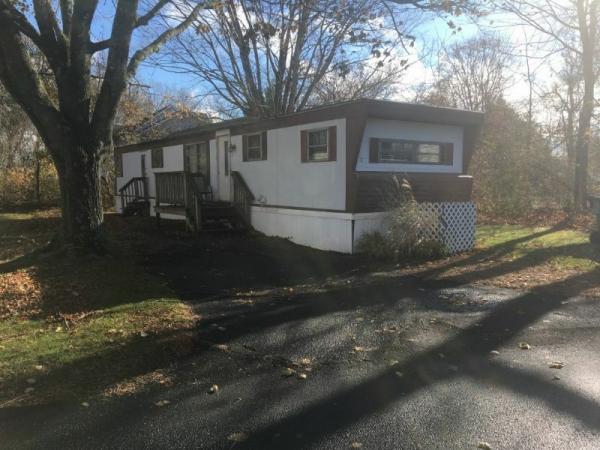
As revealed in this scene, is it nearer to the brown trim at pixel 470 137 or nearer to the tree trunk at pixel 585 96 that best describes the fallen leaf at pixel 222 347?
the brown trim at pixel 470 137

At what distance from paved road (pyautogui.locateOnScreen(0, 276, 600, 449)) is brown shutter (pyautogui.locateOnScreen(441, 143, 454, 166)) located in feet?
22.3

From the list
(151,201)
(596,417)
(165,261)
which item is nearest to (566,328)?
(596,417)

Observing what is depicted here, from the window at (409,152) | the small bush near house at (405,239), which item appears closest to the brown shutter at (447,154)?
the window at (409,152)

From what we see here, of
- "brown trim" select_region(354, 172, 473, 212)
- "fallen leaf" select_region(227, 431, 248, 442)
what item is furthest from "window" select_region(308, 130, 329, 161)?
"fallen leaf" select_region(227, 431, 248, 442)

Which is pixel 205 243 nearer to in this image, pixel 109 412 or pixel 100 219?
pixel 100 219

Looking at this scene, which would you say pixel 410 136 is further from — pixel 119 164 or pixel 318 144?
pixel 119 164

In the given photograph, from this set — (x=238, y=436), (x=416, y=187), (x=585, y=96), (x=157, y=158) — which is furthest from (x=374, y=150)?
(x=585, y=96)

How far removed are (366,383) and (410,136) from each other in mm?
8936

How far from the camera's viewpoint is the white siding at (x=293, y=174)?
1162 centimetres

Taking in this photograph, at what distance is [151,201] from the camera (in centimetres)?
2066

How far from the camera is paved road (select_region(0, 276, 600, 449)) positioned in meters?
3.42

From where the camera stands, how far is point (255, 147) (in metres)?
14.7

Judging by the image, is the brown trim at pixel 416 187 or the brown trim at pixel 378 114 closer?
the brown trim at pixel 378 114

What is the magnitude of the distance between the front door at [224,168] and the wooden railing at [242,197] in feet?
1.66
